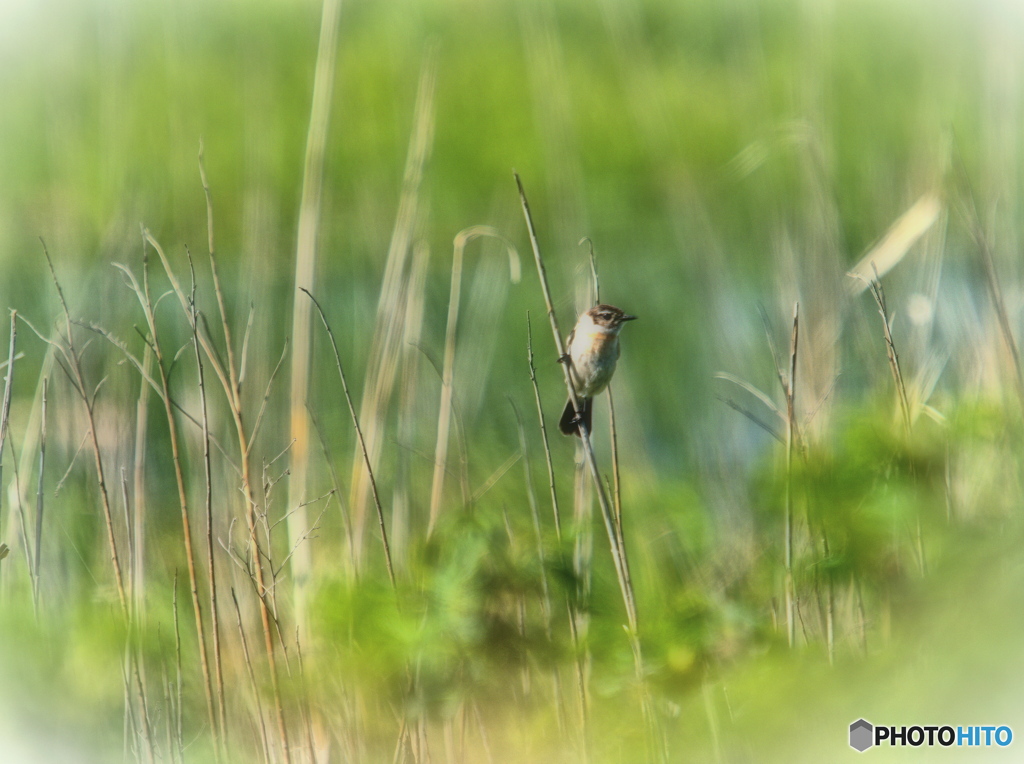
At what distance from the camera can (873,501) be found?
49.7 inches

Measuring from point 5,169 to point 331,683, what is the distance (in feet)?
6.57

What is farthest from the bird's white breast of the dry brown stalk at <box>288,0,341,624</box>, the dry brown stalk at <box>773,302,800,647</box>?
the dry brown stalk at <box>288,0,341,624</box>

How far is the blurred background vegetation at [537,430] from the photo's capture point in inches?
54.9

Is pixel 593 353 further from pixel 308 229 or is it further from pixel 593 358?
pixel 308 229

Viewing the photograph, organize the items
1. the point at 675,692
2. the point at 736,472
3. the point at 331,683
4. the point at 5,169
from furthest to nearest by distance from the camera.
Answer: the point at 5,169, the point at 736,472, the point at 331,683, the point at 675,692

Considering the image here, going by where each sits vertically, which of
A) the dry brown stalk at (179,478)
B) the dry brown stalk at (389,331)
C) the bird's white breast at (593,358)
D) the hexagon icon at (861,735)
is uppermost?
the bird's white breast at (593,358)

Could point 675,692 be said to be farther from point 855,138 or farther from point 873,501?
point 855,138

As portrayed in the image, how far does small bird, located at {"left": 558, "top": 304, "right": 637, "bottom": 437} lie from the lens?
2.51m

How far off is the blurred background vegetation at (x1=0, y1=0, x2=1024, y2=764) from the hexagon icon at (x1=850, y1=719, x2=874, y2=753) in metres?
0.03

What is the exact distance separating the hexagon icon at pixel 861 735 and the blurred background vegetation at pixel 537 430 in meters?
0.03

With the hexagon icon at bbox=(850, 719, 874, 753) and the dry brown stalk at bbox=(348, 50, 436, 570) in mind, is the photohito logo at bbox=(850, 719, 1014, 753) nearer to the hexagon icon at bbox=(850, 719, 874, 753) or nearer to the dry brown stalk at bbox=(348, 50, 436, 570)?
the hexagon icon at bbox=(850, 719, 874, 753)

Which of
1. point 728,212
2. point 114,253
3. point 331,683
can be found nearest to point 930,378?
point 331,683

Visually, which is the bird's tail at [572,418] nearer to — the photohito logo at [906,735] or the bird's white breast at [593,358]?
the bird's white breast at [593,358]

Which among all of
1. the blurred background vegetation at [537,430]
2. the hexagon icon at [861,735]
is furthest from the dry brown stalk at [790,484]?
the hexagon icon at [861,735]
